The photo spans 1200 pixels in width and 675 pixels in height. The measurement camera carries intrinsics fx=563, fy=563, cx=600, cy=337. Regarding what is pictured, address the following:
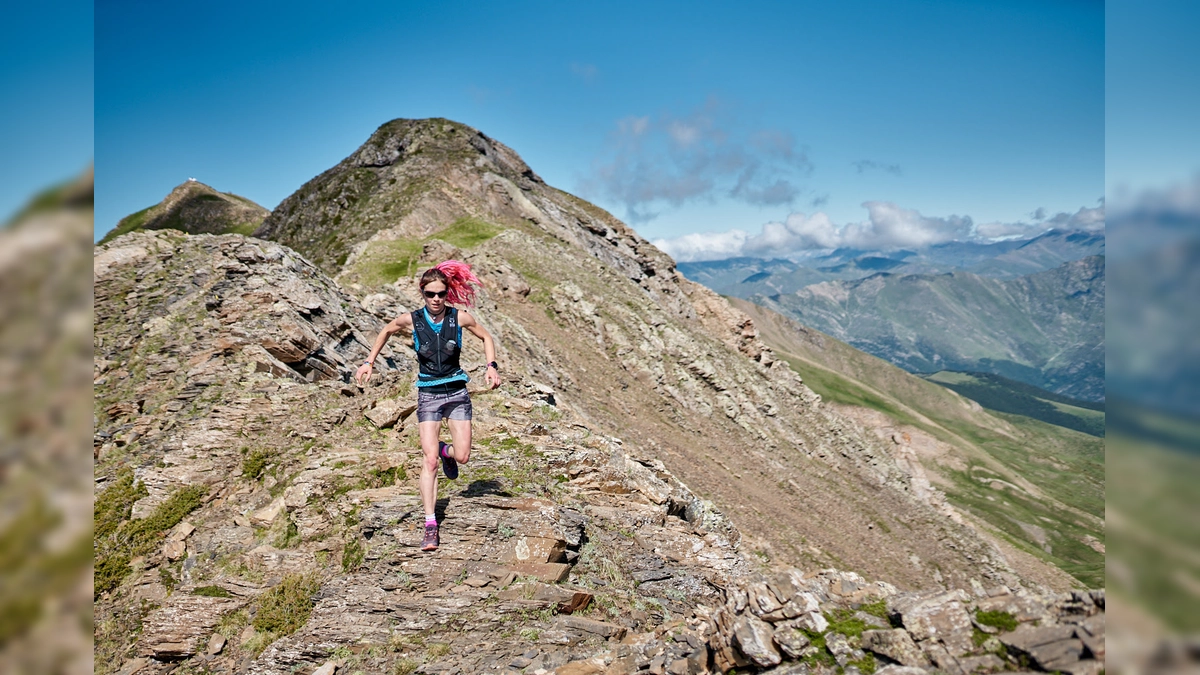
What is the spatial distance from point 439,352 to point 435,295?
2.63 feet

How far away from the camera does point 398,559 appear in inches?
316

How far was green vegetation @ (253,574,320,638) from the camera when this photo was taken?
291 inches

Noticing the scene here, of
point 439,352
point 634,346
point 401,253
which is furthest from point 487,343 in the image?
point 401,253

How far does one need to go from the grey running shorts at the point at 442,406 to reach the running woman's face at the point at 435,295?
50.5 inches

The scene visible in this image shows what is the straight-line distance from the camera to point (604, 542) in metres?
9.70

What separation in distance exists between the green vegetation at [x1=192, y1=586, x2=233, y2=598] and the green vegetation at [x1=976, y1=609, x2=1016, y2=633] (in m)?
9.30

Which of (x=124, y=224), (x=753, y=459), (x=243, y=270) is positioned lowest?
(x=753, y=459)

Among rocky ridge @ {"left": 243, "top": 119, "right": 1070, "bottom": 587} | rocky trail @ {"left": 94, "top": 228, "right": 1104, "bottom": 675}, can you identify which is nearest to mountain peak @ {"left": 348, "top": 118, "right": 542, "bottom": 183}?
rocky ridge @ {"left": 243, "top": 119, "right": 1070, "bottom": 587}
